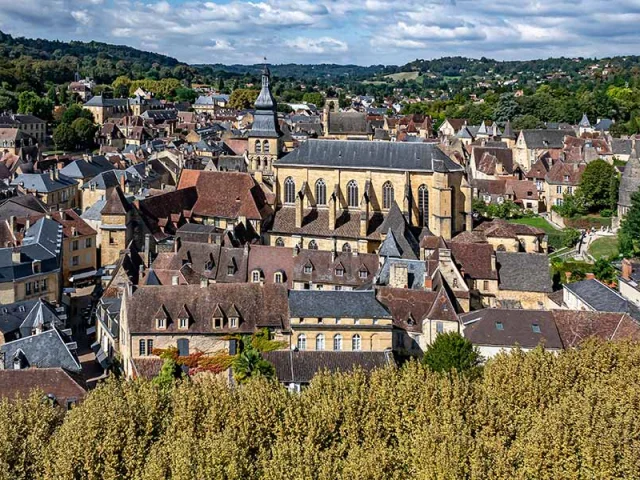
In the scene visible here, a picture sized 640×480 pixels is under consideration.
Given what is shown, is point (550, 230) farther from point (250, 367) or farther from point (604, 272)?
point (250, 367)

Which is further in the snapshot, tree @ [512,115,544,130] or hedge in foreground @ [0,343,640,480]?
tree @ [512,115,544,130]

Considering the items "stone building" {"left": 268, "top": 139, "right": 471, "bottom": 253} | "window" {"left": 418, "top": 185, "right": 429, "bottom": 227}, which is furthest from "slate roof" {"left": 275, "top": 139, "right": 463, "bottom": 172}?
"window" {"left": 418, "top": 185, "right": 429, "bottom": 227}

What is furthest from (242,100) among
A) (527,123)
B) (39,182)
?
(39,182)

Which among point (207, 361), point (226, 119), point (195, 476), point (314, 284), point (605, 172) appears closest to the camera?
point (195, 476)

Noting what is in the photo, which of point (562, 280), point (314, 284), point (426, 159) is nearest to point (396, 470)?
point (314, 284)

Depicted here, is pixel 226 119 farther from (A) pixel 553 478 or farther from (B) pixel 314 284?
(A) pixel 553 478

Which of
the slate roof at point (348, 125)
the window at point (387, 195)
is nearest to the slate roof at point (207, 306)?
the window at point (387, 195)

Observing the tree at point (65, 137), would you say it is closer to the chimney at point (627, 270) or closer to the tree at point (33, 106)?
the tree at point (33, 106)

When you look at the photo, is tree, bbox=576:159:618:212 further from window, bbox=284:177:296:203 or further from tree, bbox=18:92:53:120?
tree, bbox=18:92:53:120
